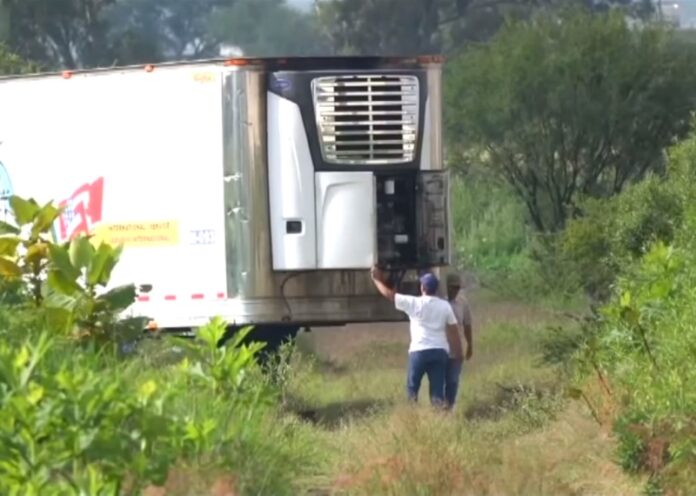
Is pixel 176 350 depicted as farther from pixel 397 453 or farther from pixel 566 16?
pixel 566 16

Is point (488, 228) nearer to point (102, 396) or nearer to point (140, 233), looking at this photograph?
point (140, 233)

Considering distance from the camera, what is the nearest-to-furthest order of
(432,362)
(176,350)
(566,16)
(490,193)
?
(176,350), (432,362), (566,16), (490,193)

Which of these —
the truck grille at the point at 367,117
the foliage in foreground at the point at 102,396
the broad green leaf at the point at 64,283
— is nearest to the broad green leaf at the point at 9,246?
the foliage in foreground at the point at 102,396

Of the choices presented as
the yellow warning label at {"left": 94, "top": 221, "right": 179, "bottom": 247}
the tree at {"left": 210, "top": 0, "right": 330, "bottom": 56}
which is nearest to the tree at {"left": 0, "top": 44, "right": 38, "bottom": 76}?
the yellow warning label at {"left": 94, "top": 221, "right": 179, "bottom": 247}

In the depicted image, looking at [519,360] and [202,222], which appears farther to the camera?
[519,360]

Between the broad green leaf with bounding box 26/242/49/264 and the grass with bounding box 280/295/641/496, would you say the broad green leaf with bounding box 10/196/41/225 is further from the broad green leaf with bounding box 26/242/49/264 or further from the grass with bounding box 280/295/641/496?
the grass with bounding box 280/295/641/496

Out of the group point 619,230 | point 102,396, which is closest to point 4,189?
point 619,230

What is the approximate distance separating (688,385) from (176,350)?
169 inches

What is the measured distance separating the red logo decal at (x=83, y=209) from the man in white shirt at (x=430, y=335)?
13.2 ft

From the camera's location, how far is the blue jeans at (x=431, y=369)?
1745 cm

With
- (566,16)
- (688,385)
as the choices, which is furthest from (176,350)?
(566,16)

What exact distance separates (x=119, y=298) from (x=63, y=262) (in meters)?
0.46

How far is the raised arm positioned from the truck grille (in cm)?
110

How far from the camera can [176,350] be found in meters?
14.9
